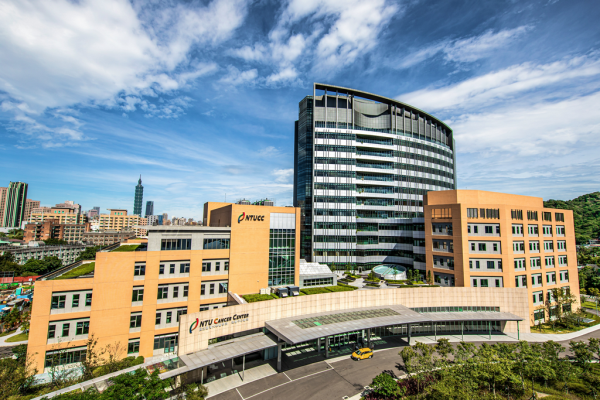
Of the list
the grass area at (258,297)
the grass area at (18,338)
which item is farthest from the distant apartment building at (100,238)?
the grass area at (258,297)

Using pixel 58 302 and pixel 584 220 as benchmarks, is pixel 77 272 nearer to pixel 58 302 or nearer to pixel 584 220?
pixel 58 302

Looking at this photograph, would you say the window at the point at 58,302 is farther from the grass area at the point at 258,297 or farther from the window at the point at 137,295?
the grass area at the point at 258,297

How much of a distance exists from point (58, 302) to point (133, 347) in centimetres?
1173

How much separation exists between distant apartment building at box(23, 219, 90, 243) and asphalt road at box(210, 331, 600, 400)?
19988cm

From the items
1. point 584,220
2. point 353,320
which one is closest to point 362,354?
point 353,320

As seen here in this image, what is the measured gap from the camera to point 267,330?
4041 cm

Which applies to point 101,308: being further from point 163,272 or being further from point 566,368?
point 566,368

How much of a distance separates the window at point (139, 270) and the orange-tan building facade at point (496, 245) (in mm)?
58118

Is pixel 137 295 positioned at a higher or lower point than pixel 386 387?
higher

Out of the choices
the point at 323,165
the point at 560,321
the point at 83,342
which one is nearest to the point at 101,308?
the point at 83,342

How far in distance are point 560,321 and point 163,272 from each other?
79.4m

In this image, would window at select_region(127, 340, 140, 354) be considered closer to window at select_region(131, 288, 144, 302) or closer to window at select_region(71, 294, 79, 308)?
window at select_region(131, 288, 144, 302)

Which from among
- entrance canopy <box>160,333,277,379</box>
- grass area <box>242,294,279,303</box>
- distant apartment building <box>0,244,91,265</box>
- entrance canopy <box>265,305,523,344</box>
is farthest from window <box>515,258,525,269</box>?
distant apartment building <box>0,244,91,265</box>

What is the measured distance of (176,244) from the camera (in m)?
44.8
